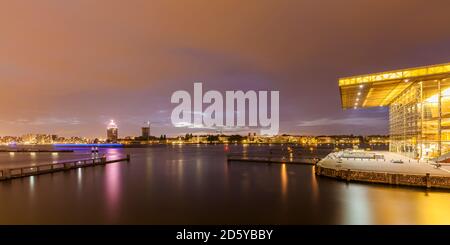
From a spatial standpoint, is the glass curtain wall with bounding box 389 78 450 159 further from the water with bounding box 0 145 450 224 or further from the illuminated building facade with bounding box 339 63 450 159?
the water with bounding box 0 145 450 224

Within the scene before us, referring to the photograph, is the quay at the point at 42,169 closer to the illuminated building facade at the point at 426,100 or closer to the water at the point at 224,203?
the water at the point at 224,203

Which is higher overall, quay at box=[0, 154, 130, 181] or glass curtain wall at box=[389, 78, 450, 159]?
glass curtain wall at box=[389, 78, 450, 159]

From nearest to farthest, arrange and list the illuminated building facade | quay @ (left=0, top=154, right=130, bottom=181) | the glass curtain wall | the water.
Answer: the water < the illuminated building facade < the glass curtain wall < quay @ (left=0, top=154, right=130, bottom=181)

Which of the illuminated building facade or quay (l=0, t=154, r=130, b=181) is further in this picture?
quay (l=0, t=154, r=130, b=181)

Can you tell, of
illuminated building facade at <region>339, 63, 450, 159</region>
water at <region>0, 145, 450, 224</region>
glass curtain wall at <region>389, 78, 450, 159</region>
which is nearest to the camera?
water at <region>0, 145, 450, 224</region>

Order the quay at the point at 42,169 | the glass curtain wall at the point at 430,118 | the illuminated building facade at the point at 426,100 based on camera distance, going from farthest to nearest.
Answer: the quay at the point at 42,169 → the glass curtain wall at the point at 430,118 → the illuminated building facade at the point at 426,100

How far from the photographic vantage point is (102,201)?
73.4 feet

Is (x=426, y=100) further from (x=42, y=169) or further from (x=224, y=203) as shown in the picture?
(x=42, y=169)

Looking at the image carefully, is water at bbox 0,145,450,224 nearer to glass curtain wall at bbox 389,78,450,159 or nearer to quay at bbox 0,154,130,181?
quay at bbox 0,154,130,181

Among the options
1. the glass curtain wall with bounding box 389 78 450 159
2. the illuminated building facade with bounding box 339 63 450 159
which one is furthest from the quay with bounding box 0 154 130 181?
the glass curtain wall with bounding box 389 78 450 159

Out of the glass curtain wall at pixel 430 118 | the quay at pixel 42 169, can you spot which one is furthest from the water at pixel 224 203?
the glass curtain wall at pixel 430 118

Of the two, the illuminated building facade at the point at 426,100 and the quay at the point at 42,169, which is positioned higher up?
the illuminated building facade at the point at 426,100

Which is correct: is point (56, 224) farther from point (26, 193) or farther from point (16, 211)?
point (26, 193)
